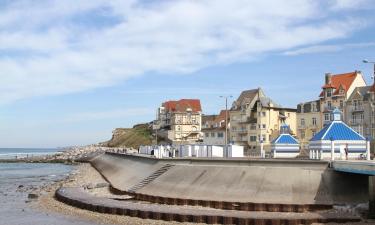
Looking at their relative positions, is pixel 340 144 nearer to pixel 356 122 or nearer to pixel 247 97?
pixel 356 122

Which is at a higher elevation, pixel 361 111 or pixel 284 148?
pixel 361 111

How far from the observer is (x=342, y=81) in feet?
282

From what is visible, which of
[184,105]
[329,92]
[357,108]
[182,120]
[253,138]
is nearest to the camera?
[357,108]

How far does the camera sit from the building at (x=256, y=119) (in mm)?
95750

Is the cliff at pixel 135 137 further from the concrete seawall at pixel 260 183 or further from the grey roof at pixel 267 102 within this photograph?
the concrete seawall at pixel 260 183

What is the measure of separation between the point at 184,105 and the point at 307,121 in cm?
6757

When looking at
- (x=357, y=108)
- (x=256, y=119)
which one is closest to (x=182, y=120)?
(x=256, y=119)

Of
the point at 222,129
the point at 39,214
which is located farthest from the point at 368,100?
the point at 39,214

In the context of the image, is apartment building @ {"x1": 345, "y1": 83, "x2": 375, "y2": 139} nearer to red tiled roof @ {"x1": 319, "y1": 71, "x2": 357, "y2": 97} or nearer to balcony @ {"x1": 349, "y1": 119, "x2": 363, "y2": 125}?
balcony @ {"x1": 349, "y1": 119, "x2": 363, "y2": 125}

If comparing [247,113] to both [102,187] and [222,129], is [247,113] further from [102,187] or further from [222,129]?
[102,187]

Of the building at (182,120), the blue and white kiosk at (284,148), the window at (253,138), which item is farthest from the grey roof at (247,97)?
the blue and white kiosk at (284,148)

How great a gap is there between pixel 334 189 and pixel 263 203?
15.5 feet

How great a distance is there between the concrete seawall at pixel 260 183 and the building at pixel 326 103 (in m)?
48.3

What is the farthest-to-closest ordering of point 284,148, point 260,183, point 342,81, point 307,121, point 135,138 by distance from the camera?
point 135,138 < point 307,121 < point 342,81 < point 284,148 < point 260,183
